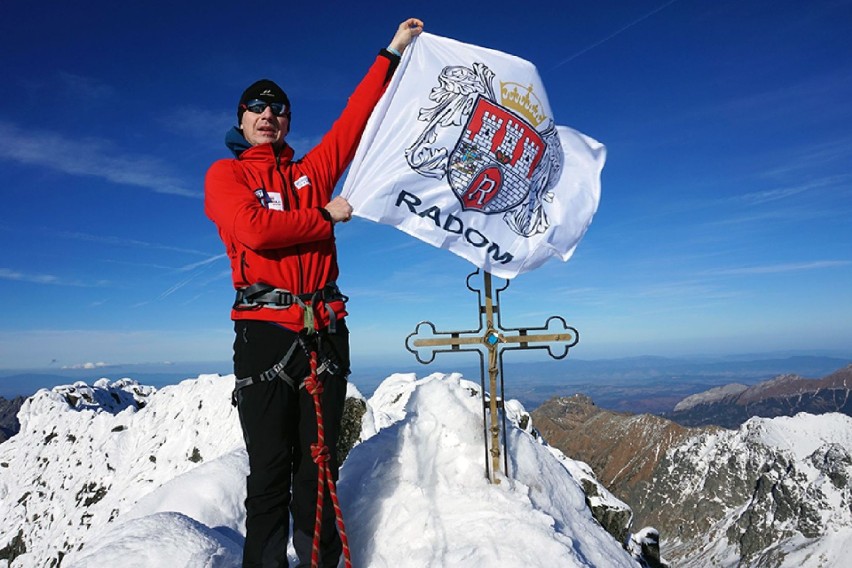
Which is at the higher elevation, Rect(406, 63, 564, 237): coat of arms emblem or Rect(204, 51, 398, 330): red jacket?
Rect(406, 63, 564, 237): coat of arms emblem

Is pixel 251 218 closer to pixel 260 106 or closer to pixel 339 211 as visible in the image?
pixel 339 211

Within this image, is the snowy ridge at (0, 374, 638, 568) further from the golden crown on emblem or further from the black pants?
the golden crown on emblem

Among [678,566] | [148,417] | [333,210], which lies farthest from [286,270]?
[678,566]

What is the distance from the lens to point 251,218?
4379 mm

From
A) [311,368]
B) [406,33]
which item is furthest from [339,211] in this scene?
[406,33]

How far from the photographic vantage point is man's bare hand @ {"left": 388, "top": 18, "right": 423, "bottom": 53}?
6086 millimetres

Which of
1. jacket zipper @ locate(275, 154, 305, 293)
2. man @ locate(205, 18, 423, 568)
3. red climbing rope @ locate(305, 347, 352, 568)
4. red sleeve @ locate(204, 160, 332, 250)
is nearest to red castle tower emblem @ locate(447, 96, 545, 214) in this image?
man @ locate(205, 18, 423, 568)

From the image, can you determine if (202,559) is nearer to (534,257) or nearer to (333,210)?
(333,210)

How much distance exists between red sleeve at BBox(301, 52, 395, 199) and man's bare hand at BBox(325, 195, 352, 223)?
1.63ft

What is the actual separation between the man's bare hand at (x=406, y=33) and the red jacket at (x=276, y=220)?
1.59m

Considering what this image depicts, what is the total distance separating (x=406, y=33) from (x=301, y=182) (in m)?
2.32

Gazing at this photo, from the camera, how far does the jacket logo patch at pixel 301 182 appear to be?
5129 millimetres

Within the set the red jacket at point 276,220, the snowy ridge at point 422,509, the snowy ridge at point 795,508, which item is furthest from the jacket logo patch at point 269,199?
the snowy ridge at point 795,508

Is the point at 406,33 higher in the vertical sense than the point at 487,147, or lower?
higher
